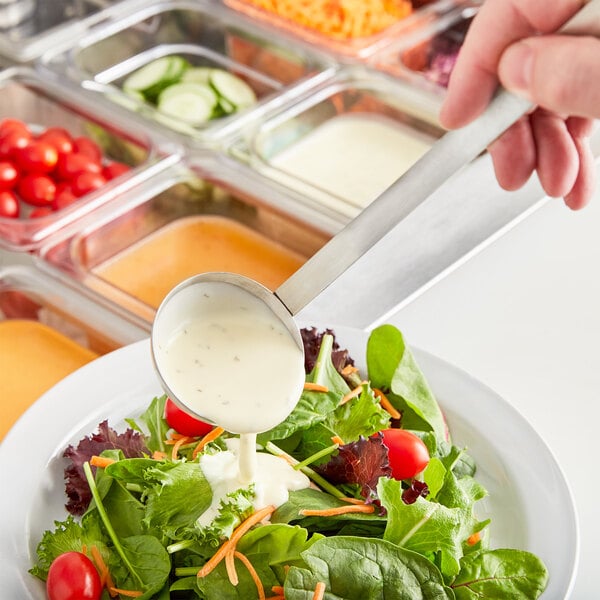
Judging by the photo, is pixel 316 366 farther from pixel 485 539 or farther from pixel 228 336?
pixel 485 539

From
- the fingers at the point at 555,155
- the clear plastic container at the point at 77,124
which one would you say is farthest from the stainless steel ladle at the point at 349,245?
the clear plastic container at the point at 77,124

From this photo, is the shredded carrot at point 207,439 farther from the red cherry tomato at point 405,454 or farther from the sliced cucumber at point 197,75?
the sliced cucumber at point 197,75

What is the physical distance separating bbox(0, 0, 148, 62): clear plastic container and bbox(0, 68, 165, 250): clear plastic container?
97 millimetres

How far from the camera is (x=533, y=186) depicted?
221 cm

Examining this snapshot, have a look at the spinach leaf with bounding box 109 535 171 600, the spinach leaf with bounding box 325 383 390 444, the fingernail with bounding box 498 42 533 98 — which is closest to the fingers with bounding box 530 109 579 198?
the fingernail with bounding box 498 42 533 98

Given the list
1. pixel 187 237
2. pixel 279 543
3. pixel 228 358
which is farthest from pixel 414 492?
pixel 187 237

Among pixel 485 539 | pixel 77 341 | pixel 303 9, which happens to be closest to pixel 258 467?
pixel 485 539

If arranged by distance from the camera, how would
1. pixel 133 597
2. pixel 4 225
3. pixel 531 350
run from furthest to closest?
pixel 4 225 < pixel 531 350 < pixel 133 597

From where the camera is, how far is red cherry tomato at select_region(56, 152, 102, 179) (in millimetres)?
2525

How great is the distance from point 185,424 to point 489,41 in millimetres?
806

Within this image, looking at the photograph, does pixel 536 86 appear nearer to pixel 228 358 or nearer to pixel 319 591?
pixel 228 358

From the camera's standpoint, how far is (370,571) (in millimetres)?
1254

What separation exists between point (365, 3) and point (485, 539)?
2012mm

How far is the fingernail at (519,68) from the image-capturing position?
1.51m
